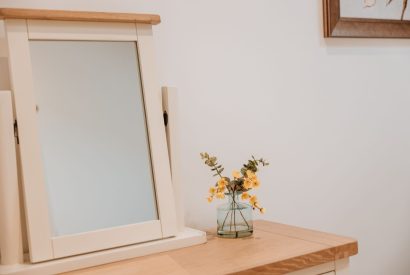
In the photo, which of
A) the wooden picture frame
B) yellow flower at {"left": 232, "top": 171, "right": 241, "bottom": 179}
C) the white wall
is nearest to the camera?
yellow flower at {"left": 232, "top": 171, "right": 241, "bottom": 179}

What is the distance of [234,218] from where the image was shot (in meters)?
1.43

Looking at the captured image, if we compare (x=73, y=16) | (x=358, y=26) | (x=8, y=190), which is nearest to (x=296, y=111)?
(x=358, y=26)

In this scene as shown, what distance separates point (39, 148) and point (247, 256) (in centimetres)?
53

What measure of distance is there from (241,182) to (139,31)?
477 mm

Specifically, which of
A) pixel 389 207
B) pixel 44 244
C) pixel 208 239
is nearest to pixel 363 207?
pixel 389 207

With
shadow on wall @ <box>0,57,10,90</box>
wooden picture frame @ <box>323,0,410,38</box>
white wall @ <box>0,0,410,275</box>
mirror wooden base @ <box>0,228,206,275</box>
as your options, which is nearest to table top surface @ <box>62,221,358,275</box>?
mirror wooden base @ <box>0,228,206,275</box>

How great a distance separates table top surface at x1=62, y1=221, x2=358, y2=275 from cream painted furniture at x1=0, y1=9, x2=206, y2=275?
0.05 meters

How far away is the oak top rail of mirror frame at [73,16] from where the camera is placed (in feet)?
3.94

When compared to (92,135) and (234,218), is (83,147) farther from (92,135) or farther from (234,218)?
(234,218)

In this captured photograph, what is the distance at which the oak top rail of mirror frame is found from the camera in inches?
47.3

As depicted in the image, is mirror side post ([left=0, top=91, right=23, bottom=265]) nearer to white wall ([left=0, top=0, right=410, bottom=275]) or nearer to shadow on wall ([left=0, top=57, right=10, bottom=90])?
shadow on wall ([left=0, top=57, right=10, bottom=90])

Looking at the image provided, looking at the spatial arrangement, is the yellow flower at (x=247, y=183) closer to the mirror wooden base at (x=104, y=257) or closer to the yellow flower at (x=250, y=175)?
the yellow flower at (x=250, y=175)

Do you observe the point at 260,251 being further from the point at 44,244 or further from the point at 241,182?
the point at 44,244

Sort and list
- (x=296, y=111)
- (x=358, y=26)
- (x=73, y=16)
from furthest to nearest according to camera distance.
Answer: (x=358, y=26) → (x=296, y=111) → (x=73, y=16)
